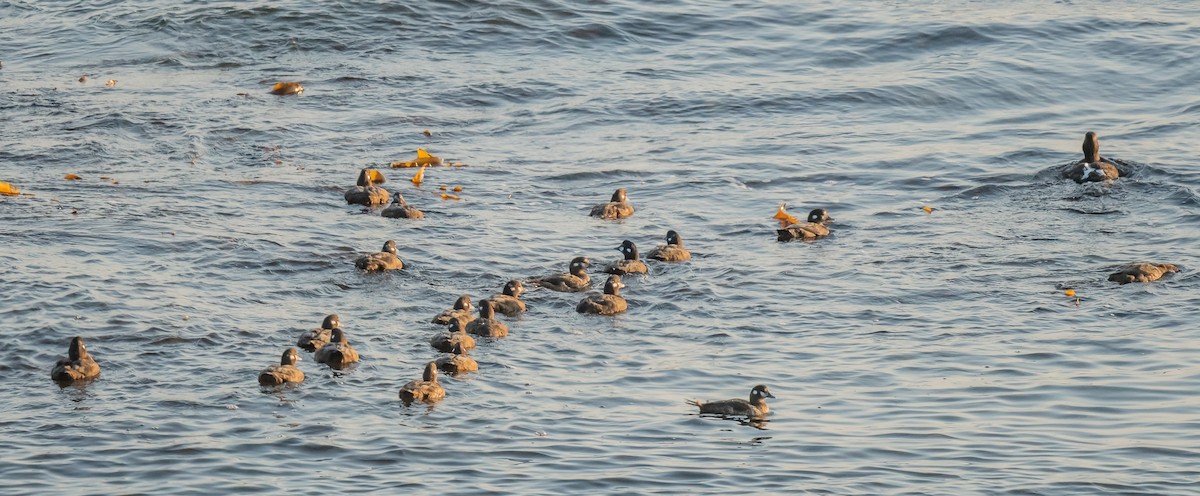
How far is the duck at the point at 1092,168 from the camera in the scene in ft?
76.1

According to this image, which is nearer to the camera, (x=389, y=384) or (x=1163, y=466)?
(x=1163, y=466)

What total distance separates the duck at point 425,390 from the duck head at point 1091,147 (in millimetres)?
12679

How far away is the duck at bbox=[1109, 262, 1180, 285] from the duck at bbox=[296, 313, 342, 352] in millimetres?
8571

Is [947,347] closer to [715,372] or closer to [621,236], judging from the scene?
[715,372]

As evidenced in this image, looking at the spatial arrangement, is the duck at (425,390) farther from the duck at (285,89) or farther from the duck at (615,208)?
the duck at (285,89)

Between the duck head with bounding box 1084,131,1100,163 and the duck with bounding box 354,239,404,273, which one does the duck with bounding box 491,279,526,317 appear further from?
the duck head with bounding box 1084,131,1100,163

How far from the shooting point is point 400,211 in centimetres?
2109

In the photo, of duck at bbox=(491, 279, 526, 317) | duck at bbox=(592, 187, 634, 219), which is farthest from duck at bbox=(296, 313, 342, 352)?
duck at bbox=(592, 187, 634, 219)

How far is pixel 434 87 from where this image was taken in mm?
29828

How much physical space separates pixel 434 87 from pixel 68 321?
564 inches

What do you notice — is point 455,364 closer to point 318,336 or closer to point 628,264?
point 318,336

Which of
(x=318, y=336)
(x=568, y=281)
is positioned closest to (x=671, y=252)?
(x=568, y=281)

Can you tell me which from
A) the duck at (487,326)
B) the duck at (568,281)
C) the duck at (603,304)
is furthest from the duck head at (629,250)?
the duck at (487,326)

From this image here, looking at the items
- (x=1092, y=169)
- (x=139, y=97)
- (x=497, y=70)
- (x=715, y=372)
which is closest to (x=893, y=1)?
(x=497, y=70)
